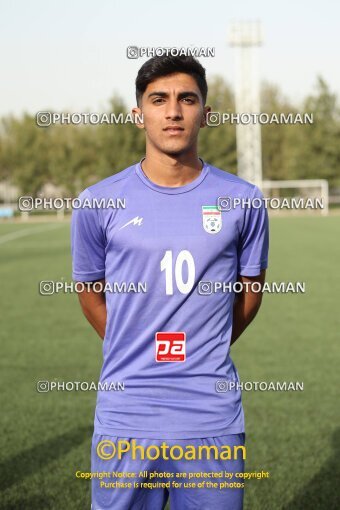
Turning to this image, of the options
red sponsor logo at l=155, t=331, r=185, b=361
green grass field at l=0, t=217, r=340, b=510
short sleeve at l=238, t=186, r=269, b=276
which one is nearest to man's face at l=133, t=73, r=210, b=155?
short sleeve at l=238, t=186, r=269, b=276

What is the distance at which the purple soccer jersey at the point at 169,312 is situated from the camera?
2.99m

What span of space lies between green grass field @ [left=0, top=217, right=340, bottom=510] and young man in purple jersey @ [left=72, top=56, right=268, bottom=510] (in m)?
2.53

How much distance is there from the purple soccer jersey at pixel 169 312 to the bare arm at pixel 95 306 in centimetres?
39

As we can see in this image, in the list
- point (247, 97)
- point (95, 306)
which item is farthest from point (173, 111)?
point (247, 97)

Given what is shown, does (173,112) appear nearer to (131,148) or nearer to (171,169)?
(171,169)

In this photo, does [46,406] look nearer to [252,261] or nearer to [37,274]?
[252,261]

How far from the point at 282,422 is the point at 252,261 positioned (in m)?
4.31

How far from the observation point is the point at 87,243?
3.21 metres

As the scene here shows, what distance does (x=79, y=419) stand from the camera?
745cm

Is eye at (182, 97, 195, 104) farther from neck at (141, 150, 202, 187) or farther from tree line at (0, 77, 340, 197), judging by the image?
tree line at (0, 77, 340, 197)

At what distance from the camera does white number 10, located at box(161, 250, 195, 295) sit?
2.99 metres

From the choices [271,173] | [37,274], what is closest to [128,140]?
[271,173]

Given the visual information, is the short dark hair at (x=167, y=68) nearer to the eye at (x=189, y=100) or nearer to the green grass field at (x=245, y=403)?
the eye at (x=189, y=100)

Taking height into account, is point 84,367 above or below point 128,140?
above
